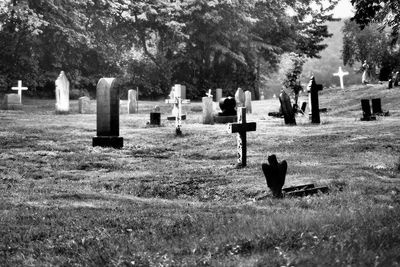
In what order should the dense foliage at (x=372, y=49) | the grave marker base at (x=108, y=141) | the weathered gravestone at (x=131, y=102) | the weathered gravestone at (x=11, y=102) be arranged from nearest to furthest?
the grave marker base at (x=108, y=141) < the weathered gravestone at (x=11, y=102) < the weathered gravestone at (x=131, y=102) < the dense foliage at (x=372, y=49)

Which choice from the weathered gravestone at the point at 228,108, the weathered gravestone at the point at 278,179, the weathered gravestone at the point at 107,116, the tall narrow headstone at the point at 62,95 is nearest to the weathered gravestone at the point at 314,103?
the weathered gravestone at the point at 228,108

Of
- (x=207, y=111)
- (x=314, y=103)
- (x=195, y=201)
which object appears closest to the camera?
(x=195, y=201)

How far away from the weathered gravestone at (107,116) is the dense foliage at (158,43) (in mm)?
21670

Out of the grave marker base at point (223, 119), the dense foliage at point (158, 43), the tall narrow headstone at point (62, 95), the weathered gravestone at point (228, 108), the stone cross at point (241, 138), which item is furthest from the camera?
the dense foliage at point (158, 43)

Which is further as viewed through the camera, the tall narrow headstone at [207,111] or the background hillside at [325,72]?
the background hillside at [325,72]

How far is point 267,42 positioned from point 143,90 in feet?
37.5

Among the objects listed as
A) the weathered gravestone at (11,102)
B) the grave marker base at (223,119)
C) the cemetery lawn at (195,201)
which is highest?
the weathered gravestone at (11,102)

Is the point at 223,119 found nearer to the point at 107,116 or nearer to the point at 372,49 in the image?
the point at 107,116

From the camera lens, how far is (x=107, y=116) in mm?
14836

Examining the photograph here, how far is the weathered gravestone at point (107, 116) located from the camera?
1455 cm

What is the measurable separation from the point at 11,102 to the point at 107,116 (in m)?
14.1

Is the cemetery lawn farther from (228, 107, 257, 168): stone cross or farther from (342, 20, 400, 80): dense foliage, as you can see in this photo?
(342, 20, 400, 80): dense foliage

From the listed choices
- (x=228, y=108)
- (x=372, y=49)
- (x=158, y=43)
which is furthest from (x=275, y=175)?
(x=158, y=43)

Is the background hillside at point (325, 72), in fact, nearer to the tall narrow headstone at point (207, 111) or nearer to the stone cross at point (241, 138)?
the tall narrow headstone at point (207, 111)
